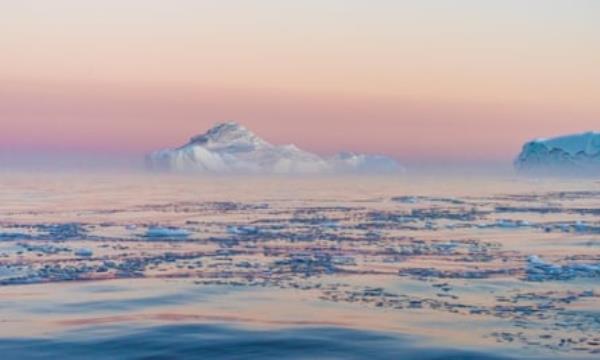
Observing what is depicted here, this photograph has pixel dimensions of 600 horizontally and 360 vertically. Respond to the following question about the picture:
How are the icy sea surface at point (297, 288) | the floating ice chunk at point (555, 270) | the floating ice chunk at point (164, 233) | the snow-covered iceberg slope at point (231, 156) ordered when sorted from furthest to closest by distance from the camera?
the snow-covered iceberg slope at point (231, 156)
the floating ice chunk at point (164, 233)
the floating ice chunk at point (555, 270)
the icy sea surface at point (297, 288)

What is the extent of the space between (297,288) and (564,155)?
205 feet

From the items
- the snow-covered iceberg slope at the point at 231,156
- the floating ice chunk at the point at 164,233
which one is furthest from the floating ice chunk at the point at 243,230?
the snow-covered iceberg slope at the point at 231,156

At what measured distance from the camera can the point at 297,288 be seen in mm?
17938

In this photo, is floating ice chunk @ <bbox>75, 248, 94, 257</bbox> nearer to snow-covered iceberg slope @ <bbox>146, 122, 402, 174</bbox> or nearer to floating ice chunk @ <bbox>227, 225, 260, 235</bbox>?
floating ice chunk @ <bbox>227, 225, 260, 235</bbox>

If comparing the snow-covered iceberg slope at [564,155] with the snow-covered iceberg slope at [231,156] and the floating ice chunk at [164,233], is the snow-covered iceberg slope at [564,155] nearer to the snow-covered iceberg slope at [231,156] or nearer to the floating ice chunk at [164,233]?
the snow-covered iceberg slope at [231,156]

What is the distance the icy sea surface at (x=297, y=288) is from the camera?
13531 millimetres

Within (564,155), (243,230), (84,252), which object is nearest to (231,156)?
(564,155)

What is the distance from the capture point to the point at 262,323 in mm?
14914

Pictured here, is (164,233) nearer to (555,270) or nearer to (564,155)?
(555,270)

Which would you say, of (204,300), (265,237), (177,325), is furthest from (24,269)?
(265,237)

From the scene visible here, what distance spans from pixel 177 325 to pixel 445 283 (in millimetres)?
6134

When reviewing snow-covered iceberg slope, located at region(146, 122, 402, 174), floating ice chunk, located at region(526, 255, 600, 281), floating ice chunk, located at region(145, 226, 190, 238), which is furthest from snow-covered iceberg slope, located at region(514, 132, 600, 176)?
floating ice chunk, located at region(526, 255, 600, 281)

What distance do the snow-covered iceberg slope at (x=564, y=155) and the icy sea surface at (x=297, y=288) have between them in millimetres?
42115

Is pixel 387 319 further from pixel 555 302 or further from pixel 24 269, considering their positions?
pixel 24 269
